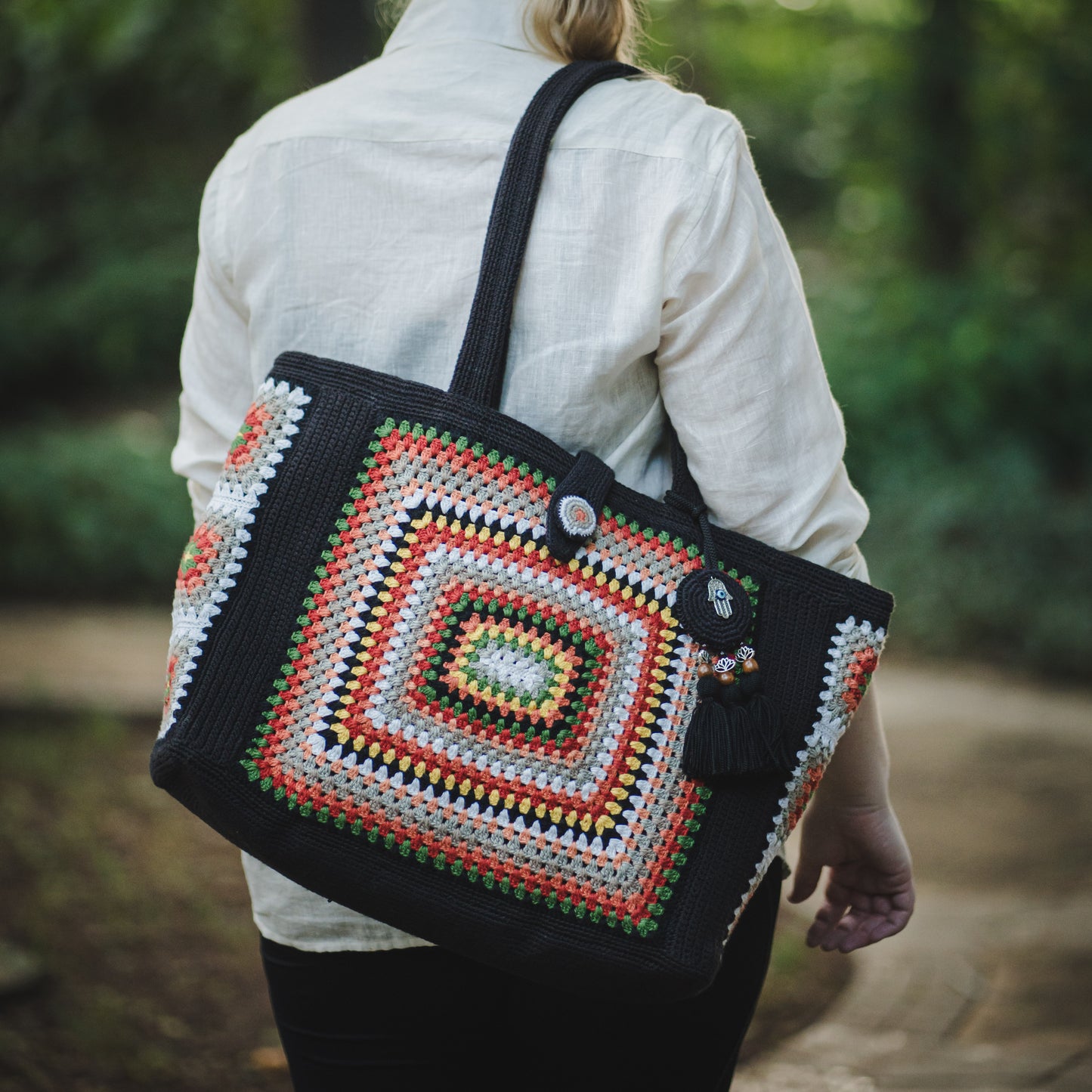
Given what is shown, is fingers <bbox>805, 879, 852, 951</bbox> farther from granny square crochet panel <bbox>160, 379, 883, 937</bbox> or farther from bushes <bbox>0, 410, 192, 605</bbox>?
bushes <bbox>0, 410, 192, 605</bbox>

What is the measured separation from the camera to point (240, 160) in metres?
1.26

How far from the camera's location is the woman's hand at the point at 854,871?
1382mm

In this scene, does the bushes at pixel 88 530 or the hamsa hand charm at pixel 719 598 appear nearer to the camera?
the hamsa hand charm at pixel 719 598

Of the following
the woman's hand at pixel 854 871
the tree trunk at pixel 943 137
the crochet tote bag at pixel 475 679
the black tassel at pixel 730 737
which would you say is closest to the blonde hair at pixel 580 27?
the crochet tote bag at pixel 475 679

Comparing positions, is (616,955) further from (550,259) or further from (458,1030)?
(550,259)

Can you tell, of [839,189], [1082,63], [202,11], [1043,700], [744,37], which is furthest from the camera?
[744,37]

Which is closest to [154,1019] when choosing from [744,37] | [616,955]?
[616,955]

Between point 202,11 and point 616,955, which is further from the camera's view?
point 202,11

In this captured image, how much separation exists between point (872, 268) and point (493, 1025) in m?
8.16

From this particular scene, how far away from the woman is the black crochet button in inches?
4.0

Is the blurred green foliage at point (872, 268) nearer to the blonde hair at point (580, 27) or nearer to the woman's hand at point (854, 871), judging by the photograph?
the blonde hair at point (580, 27)

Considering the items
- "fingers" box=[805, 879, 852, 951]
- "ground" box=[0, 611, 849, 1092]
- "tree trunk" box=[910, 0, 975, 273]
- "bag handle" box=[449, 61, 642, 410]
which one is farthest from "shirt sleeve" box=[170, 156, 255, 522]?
"tree trunk" box=[910, 0, 975, 273]

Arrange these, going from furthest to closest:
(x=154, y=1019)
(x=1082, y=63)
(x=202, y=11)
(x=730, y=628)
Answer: (x=202, y=11) < (x=1082, y=63) < (x=154, y=1019) < (x=730, y=628)

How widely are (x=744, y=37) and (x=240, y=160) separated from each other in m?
14.2
